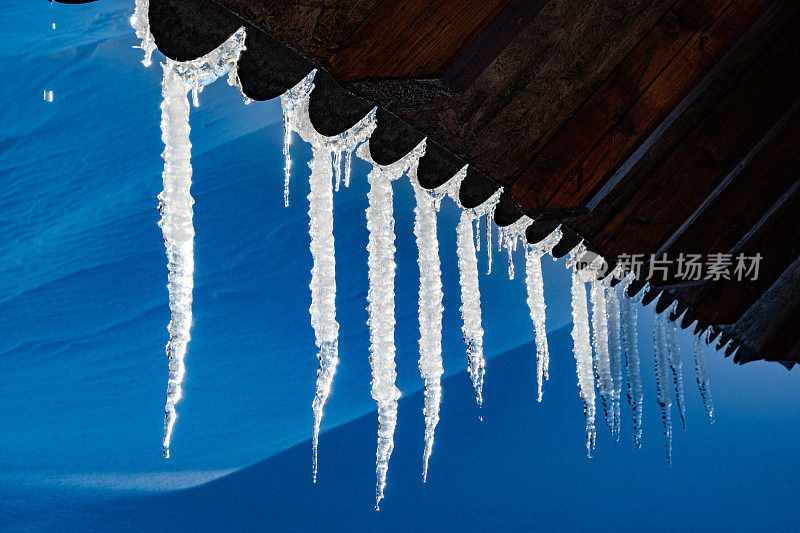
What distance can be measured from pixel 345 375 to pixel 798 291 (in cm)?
910

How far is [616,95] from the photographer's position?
1104 mm

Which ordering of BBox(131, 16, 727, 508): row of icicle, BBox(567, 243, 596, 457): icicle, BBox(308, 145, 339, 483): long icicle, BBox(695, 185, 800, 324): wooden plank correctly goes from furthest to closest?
BBox(567, 243, 596, 457): icicle → BBox(695, 185, 800, 324): wooden plank → BBox(308, 145, 339, 483): long icicle → BBox(131, 16, 727, 508): row of icicle

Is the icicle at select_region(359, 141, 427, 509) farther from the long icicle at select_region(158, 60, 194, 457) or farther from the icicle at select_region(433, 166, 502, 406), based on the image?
the long icicle at select_region(158, 60, 194, 457)

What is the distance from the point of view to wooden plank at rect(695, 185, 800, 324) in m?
1.99

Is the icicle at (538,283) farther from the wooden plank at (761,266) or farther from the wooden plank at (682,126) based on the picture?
the wooden plank at (761,266)

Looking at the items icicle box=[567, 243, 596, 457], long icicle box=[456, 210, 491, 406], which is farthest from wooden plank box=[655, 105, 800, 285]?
long icicle box=[456, 210, 491, 406]

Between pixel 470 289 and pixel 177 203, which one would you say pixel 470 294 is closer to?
pixel 470 289

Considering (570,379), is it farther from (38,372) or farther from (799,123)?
→ (799,123)

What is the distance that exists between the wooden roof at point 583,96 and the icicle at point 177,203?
0.19 metres

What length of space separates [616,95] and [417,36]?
0.55m

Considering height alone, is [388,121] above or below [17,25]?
below

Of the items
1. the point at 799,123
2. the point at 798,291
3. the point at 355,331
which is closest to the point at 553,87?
the point at 799,123

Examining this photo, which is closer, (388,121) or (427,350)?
(388,121)

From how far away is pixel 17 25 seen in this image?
9.27m
